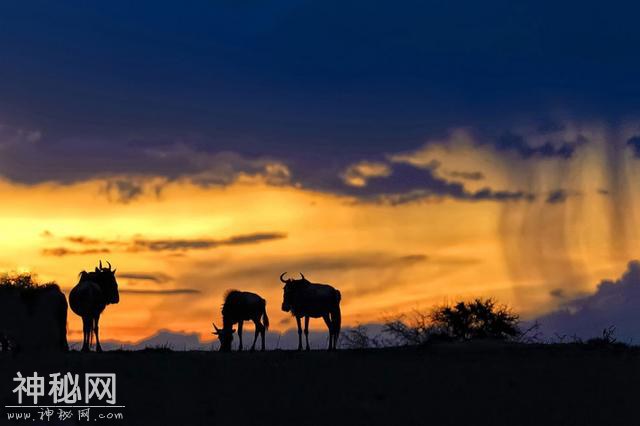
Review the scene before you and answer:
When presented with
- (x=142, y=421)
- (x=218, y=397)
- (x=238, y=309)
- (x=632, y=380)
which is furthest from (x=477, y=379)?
(x=238, y=309)

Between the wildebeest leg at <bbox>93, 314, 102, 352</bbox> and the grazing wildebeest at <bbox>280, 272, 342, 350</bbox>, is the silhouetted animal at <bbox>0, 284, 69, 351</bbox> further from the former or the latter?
the grazing wildebeest at <bbox>280, 272, 342, 350</bbox>

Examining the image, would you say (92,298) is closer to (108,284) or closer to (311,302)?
(108,284)

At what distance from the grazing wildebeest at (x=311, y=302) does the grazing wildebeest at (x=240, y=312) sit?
3.47ft

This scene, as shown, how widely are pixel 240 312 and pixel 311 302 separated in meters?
3.08

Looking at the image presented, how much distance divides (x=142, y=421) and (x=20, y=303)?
13.7m

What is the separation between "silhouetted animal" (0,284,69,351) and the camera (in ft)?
126

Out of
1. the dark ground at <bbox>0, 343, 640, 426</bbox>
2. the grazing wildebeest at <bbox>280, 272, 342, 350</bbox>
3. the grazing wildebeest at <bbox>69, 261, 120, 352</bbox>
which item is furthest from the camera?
the grazing wildebeest at <bbox>280, 272, 342, 350</bbox>

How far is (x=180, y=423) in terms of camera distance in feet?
86.9

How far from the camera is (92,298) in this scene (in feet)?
136

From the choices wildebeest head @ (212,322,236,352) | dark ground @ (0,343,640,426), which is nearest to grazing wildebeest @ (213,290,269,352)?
wildebeest head @ (212,322,236,352)

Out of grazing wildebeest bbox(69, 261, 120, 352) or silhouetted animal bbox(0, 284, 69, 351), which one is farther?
grazing wildebeest bbox(69, 261, 120, 352)

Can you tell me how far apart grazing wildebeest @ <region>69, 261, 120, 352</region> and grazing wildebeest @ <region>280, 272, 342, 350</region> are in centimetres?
732

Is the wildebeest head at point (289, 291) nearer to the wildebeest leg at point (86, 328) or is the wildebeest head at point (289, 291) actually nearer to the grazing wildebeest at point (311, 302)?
the grazing wildebeest at point (311, 302)

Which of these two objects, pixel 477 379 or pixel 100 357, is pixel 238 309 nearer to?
pixel 100 357
